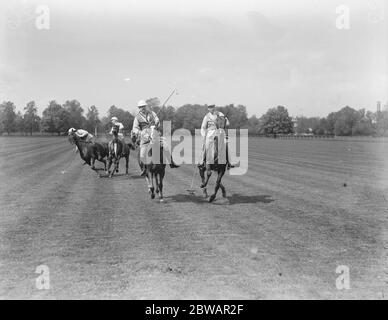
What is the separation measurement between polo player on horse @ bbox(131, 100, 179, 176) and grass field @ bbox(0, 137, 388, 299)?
1.42 m

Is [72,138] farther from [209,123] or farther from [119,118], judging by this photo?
[119,118]

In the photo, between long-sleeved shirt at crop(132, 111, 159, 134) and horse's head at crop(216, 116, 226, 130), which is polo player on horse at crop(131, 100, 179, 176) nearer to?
long-sleeved shirt at crop(132, 111, 159, 134)

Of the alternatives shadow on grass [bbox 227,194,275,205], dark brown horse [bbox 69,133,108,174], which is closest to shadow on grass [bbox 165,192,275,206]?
shadow on grass [bbox 227,194,275,205]

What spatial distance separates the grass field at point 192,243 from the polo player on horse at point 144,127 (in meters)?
1.42

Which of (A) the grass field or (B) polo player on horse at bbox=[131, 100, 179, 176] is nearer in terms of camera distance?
(A) the grass field

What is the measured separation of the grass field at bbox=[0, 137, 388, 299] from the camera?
5.80 metres

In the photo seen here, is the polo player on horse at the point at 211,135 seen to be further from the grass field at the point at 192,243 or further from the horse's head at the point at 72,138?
the horse's head at the point at 72,138

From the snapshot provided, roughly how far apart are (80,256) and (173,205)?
16.6ft

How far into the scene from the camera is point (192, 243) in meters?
7.95

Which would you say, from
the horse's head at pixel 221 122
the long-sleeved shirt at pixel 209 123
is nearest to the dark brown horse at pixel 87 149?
the long-sleeved shirt at pixel 209 123

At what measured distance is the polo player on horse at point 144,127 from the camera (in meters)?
12.6

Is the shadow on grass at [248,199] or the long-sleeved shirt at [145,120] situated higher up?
the long-sleeved shirt at [145,120]

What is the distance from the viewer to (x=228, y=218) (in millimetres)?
10281
